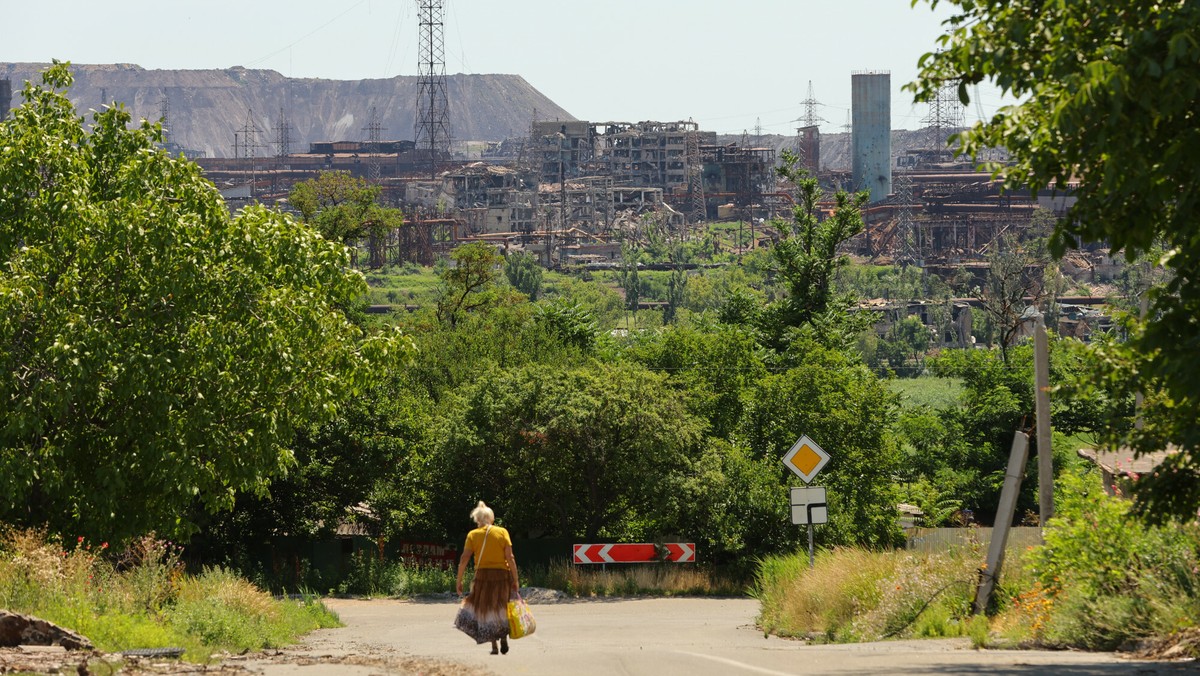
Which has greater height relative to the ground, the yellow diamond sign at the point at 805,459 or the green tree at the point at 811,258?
the green tree at the point at 811,258

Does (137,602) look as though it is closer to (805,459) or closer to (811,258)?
(805,459)

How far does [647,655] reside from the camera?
14.7 metres

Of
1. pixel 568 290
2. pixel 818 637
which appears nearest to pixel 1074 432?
pixel 818 637

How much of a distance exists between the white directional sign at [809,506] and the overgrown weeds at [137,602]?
7.86 metres

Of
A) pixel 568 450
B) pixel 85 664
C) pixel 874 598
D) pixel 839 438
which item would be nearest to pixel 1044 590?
pixel 874 598

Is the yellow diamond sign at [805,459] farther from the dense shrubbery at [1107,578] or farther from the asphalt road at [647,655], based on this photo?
the dense shrubbery at [1107,578]


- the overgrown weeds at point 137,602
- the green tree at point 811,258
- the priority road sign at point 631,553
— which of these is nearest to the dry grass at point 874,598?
the overgrown weeds at point 137,602

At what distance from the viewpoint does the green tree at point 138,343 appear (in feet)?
76.6

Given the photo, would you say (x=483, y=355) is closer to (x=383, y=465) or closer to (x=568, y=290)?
(x=383, y=465)

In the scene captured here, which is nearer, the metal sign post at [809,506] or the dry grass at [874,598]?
the dry grass at [874,598]

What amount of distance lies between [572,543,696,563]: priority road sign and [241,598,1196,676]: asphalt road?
9.61 meters

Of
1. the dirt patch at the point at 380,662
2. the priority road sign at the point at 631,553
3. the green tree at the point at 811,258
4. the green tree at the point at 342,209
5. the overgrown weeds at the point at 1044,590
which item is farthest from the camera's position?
the green tree at the point at 811,258

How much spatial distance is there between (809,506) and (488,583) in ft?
32.6

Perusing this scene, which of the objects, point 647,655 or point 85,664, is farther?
→ point 647,655
